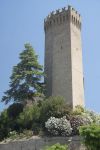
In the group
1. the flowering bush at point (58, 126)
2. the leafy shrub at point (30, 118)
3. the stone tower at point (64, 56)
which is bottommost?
the flowering bush at point (58, 126)

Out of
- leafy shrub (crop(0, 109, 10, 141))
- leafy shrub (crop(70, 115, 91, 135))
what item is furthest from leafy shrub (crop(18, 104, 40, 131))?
leafy shrub (crop(70, 115, 91, 135))

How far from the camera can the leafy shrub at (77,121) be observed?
37.1 m

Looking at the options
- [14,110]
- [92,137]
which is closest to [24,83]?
[14,110]

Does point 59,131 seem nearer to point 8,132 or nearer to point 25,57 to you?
point 8,132

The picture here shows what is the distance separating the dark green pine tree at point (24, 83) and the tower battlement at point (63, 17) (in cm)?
555

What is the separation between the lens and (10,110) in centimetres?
4262

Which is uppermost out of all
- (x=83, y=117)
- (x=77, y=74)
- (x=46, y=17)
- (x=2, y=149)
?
(x=46, y=17)

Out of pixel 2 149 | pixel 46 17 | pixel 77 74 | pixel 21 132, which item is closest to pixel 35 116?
pixel 21 132

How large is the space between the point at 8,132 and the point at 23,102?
386cm

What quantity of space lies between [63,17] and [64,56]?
15.1ft

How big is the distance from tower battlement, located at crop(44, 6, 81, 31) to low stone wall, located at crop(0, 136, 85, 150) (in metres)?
14.9

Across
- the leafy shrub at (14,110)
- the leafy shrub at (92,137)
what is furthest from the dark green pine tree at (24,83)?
the leafy shrub at (92,137)

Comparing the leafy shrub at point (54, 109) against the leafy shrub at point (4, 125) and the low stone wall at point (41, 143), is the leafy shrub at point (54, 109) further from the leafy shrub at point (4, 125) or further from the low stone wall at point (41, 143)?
the leafy shrub at point (4, 125)

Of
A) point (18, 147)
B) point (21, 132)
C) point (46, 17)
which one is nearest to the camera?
point (18, 147)
